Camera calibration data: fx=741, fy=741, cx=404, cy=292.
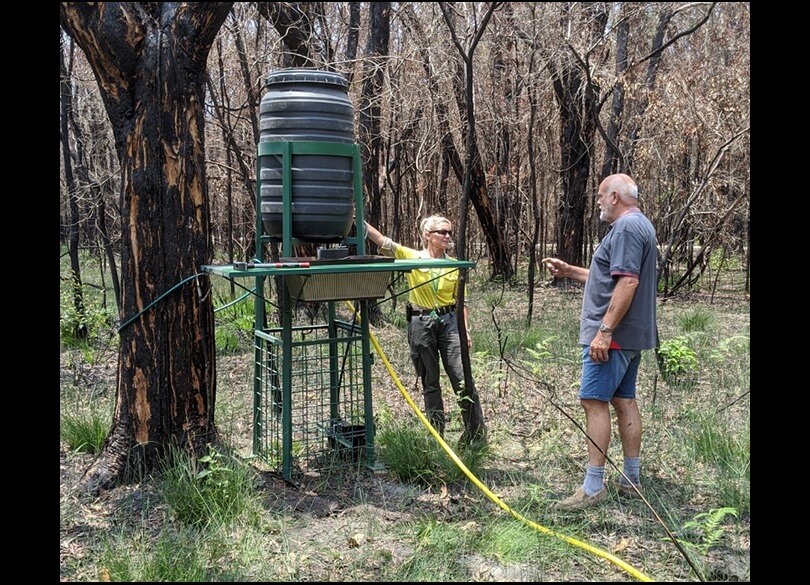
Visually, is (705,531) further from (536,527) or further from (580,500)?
(536,527)

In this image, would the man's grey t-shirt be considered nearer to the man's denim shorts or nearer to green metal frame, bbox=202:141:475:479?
the man's denim shorts

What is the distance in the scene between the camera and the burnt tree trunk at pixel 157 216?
170 inches

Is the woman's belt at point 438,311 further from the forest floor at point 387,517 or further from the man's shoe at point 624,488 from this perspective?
the man's shoe at point 624,488

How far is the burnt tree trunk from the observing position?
4.33m

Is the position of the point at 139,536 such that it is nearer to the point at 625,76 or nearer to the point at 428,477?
the point at 428,477

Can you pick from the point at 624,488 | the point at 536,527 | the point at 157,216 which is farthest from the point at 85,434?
the point at 624,488

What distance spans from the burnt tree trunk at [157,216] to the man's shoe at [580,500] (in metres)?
2.24

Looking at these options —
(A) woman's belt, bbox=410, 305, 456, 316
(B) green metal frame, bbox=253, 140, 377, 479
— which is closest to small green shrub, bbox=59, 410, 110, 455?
(B) green metal frame, bbox=253, 140, 377, 479

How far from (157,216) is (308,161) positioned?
96 centimetres

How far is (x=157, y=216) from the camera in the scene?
14.6ft

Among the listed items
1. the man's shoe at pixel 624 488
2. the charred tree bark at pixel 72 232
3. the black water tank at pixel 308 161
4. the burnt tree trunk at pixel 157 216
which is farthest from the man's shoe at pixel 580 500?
the charred tree bark at pixel 72 232

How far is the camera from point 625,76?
36.2 ft

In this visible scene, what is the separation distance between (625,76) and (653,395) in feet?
20.9
